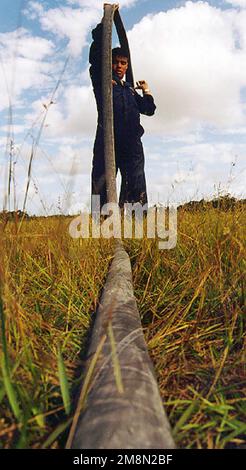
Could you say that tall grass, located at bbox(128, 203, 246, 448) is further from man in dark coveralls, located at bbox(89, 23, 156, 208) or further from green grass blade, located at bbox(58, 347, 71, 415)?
man in dark coveralls, located at bbox(89, 23, 156, 208)

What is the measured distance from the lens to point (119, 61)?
538 cm

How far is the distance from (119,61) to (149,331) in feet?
14.4

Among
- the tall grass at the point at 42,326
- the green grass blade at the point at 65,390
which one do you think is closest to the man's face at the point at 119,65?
the tall grass at the point at 42,326

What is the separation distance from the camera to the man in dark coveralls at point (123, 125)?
5.20 metres

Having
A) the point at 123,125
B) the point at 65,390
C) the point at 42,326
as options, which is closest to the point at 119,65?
the point at 123,125

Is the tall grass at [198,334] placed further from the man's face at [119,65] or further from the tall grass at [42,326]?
the man's face at [119,65]

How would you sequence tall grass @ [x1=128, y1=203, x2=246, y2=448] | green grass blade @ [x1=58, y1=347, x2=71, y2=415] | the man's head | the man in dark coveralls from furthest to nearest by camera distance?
the man's head
the man in dark coveralls
tall grass @ [x1=128, y1=203, x2=246, y2=448]
green grass blade @ [x1=58, y1=347, x2=71, y2=415]

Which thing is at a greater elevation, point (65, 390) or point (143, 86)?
point (143, 86)

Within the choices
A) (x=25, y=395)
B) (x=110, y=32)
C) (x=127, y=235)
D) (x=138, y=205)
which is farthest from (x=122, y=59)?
(x=25, y=395)

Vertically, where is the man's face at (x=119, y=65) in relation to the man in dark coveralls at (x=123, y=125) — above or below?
above

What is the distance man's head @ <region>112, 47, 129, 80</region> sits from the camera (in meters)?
5.36

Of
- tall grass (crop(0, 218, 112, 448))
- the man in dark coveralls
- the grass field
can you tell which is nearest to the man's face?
the man in dark coveralls

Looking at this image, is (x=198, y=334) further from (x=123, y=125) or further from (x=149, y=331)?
(x=123, y=125)
